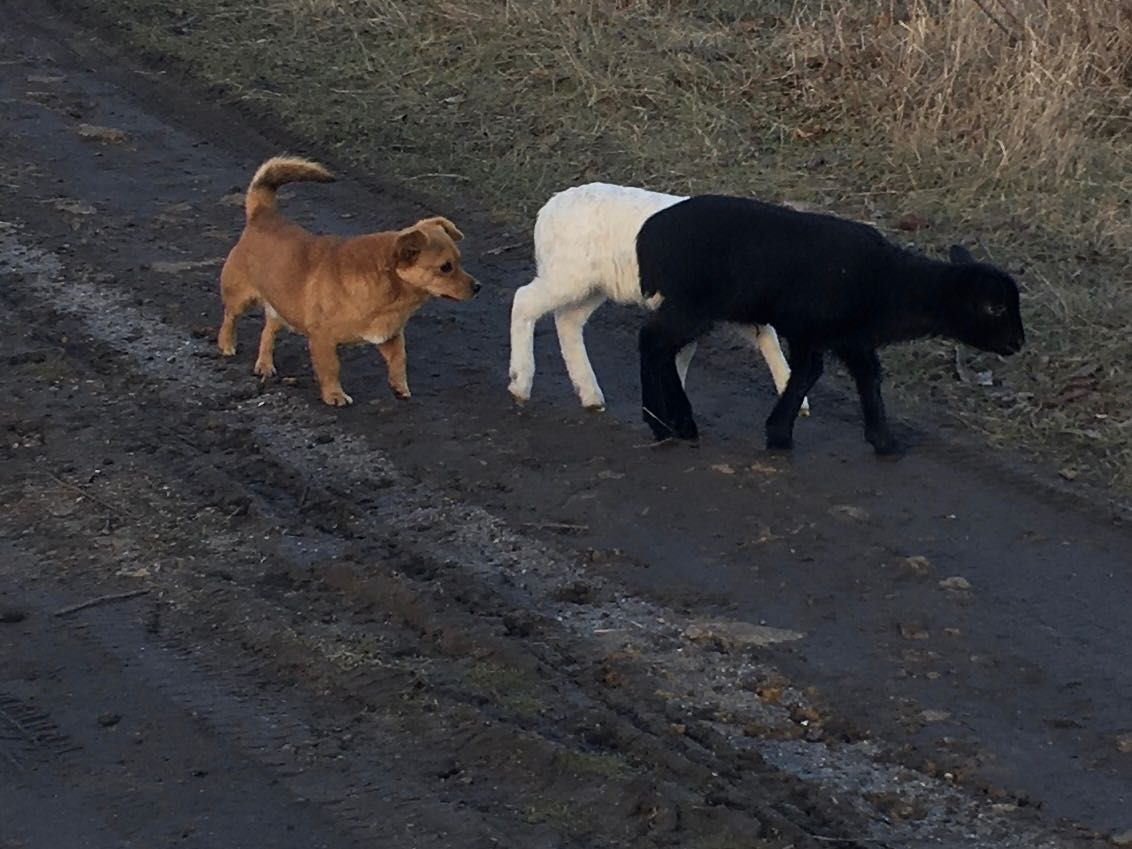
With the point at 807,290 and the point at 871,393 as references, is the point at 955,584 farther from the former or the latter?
the point at 807,290

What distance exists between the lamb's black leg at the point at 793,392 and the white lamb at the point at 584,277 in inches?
13.7

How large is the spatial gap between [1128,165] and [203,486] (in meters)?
5.54

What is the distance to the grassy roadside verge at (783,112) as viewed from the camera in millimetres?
8609

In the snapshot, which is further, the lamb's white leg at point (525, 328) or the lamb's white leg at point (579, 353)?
the lamb's white leg at point (579, 353)

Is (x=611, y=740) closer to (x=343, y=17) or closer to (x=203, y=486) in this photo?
(x=203, y=486)

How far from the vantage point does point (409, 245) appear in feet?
23.5

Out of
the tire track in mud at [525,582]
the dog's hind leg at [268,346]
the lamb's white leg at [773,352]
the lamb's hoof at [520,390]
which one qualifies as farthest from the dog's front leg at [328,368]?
the lamb's white leg at [773,352]

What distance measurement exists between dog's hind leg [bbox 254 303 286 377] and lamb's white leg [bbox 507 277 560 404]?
101cm

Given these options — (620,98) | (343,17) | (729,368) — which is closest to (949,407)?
(729,368)

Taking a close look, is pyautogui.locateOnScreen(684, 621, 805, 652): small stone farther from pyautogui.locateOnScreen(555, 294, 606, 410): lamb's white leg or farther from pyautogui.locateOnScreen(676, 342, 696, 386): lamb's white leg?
pyautogui.locateOnScreen(555, 294, 606, 410): lamb's white leg

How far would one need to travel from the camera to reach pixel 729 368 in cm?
789

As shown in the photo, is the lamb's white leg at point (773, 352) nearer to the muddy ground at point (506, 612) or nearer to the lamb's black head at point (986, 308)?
the muddy ground at point (506, 612)

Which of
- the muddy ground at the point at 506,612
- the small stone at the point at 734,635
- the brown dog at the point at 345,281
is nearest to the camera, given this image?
the muddy ground at the point at 506,612

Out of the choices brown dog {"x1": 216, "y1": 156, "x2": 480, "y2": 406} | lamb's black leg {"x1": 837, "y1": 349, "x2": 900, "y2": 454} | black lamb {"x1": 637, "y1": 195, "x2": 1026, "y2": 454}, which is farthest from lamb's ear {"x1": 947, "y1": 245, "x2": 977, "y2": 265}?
brown dog {"x1": 216, "y1": 156, "x2": 480, "y2": 406}
